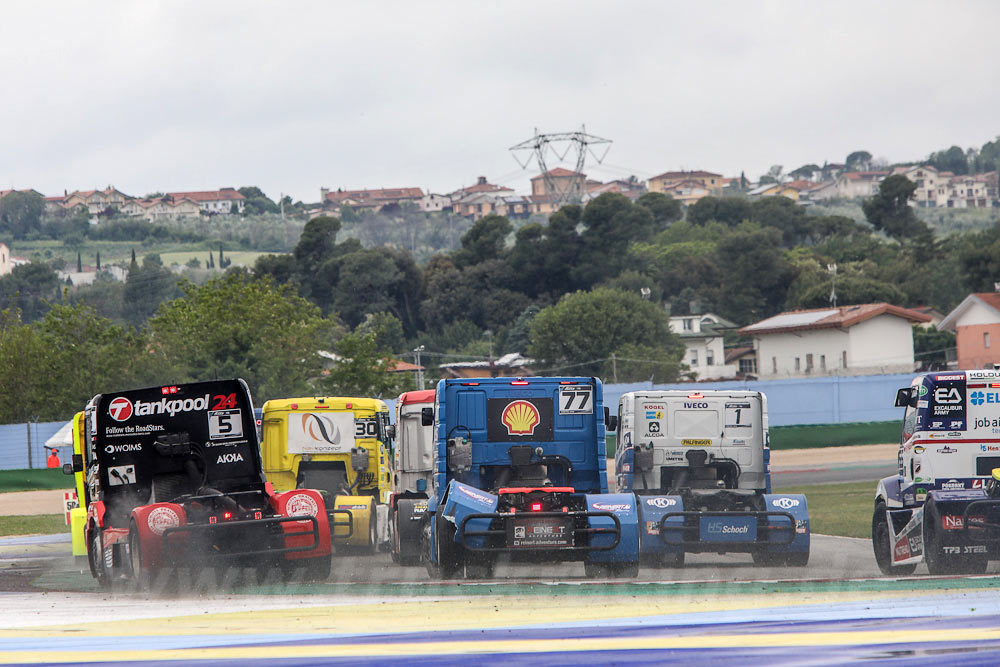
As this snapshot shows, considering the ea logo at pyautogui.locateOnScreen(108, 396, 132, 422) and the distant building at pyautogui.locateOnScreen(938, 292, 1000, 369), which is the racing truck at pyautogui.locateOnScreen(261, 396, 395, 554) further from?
the distant building at pyautogui.locateOnScreen(938, 292, 1000, 369)

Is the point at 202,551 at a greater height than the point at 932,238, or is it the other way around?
the point at 932,238

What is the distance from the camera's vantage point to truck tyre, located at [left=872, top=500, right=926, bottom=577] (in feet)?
52.1

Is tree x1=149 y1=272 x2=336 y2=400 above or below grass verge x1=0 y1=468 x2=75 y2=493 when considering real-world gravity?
above

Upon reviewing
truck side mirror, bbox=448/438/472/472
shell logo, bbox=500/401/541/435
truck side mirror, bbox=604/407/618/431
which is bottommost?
truck side mirror, bbox=448/438/472/472

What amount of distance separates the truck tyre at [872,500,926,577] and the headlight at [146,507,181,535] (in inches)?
333

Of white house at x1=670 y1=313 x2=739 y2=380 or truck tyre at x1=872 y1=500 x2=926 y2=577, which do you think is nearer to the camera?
truck tyre at x1=872 y1=500 x2=926 y2=577

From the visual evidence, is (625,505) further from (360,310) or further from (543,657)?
(360,310)

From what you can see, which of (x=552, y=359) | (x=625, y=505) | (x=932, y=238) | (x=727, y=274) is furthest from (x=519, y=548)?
(x=932, y=238)

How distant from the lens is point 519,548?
48.9 ft

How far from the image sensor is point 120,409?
1778cm

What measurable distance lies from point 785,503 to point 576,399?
126 inches

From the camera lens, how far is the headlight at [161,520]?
49.9 feet

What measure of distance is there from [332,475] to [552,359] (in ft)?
248

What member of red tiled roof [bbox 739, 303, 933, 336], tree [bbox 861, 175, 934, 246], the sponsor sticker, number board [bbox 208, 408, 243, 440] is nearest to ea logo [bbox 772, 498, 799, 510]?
the sponsor sticker
